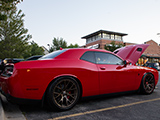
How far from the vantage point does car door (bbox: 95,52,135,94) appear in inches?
141

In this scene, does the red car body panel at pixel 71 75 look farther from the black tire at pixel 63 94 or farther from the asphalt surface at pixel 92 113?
the asphalt surface at pixel 92 113

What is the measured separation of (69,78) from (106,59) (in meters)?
1.35

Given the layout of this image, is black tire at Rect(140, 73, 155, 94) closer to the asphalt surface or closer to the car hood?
the car hood

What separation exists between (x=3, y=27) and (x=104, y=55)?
812 inches

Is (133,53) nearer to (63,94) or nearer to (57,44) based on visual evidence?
(63,94)

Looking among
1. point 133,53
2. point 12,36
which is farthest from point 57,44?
point 133,53

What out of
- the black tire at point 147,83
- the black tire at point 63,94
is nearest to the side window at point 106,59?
the black tire at point 63,94

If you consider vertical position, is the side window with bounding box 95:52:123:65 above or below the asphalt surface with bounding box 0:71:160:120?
above

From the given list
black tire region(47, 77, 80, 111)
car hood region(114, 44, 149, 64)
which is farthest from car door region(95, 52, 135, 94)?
car hood region(114, 44, 149, 64)

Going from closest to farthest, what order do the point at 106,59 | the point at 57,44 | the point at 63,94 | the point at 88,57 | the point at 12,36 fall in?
the point at 63,94, the point at 88,57, the point at 106,59, the point at 12,36, the point at 57,44

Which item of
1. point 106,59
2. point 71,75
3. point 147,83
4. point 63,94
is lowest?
point 147,83

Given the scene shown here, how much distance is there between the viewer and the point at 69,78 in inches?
119

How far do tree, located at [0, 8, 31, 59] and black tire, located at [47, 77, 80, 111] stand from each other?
66.4ft

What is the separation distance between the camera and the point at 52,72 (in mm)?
2877
